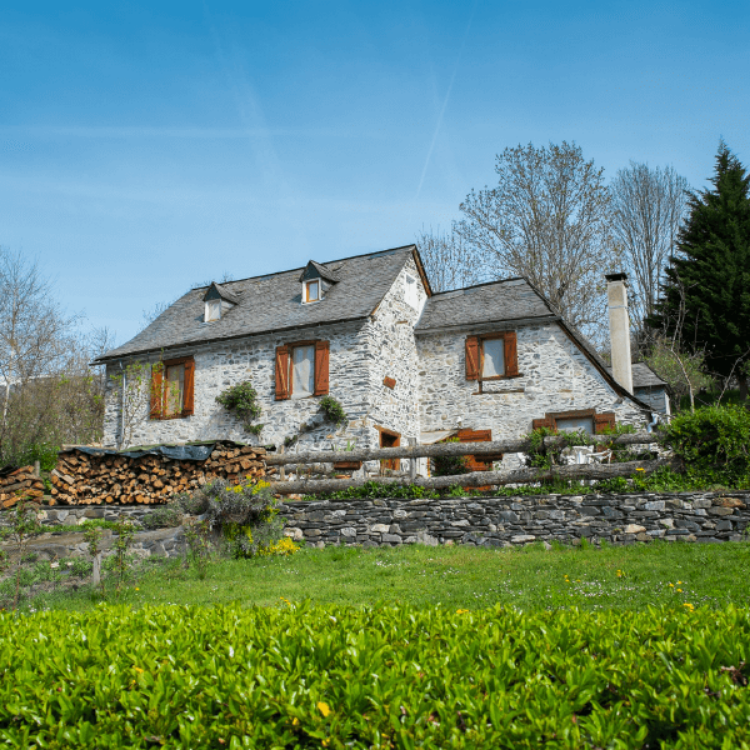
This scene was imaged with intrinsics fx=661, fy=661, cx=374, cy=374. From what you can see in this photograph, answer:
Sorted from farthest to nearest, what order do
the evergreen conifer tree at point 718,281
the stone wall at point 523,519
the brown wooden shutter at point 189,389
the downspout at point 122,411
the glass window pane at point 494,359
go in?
the evergreen conifer tree at point 718,281
the downspout at point 122,411
the brown wooden shutter at point 189,389
the glass window pane at point 494,359
the stone wall at point 523,519

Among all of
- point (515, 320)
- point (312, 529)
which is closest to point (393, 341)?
point (515, 320)

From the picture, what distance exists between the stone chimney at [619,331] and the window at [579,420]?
1707 millimetres

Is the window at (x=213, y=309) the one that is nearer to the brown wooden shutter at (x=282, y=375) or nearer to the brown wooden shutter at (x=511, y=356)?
the brown wooden shutter at (x=282, y=375)

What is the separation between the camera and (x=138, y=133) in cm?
911

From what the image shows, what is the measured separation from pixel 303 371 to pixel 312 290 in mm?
2840

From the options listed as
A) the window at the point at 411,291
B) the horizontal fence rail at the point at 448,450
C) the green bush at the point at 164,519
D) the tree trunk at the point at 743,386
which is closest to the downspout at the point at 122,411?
the horizontal fence rail at the point at 448,450

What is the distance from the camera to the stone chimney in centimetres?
1744

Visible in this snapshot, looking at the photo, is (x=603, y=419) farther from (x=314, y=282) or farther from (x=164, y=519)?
(x=164, y=519)

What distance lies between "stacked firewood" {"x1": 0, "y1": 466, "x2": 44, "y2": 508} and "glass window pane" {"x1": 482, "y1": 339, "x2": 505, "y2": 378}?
1084 cm

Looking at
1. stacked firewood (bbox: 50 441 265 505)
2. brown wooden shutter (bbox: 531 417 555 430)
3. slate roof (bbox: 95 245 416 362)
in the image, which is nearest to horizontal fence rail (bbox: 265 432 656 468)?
stacked firewood (bbox: 50 441 265 505)

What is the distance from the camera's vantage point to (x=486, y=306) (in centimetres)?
1864

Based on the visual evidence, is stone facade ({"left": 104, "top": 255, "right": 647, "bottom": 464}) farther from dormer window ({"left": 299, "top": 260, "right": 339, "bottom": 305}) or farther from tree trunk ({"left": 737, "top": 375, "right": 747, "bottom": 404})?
tree trunk ({"left": 737, "top": 375, "right": 747, "bottom": 404})

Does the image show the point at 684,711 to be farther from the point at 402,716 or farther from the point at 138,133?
the point at 138,133

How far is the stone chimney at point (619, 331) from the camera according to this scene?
687 inches
